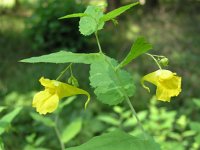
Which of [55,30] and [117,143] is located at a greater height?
[117,143]

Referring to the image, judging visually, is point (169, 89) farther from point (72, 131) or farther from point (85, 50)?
point (85, 50)

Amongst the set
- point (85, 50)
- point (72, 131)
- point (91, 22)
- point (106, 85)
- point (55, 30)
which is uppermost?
point (91, 22)

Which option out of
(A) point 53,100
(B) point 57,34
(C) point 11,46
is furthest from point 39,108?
(C) point 11,46

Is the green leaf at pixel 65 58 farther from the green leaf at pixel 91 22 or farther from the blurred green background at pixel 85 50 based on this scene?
the blurred green background at pixel 85 50

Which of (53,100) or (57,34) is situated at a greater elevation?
(53,100)

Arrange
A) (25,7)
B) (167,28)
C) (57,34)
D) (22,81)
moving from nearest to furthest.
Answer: (22,81)
(57,34)
(167,28)
(25,7)

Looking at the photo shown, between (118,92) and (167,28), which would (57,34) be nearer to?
(167,28)

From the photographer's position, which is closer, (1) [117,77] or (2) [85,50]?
(1) [117,77]

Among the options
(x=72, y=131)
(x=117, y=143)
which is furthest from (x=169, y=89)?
(x=72, y=131)
